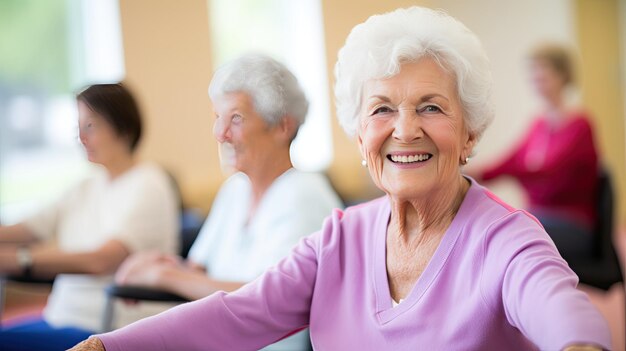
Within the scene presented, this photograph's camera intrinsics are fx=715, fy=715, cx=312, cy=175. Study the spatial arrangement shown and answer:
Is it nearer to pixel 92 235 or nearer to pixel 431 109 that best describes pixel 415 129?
pixel 431 109

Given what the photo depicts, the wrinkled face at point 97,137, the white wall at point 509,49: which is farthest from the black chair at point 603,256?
the white wall at point 509,49

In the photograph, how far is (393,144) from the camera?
123 cm

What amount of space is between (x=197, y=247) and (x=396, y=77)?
109 cm

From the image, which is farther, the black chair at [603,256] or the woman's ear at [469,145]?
the black chair at [603,256]

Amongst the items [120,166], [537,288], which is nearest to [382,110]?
[537,288]

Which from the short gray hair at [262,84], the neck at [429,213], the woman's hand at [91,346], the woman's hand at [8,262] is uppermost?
the short gray hair at [262,84]

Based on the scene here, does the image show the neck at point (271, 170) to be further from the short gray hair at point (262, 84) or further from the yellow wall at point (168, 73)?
the yellow wall at point (168, 73)

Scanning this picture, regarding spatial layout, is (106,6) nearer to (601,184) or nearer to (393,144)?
(601,184)

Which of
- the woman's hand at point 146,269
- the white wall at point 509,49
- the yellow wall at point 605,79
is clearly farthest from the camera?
the yellow wall at point 605,79

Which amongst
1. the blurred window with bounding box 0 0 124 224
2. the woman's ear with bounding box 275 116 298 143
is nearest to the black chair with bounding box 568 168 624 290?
the woman's ear with bounding box 275 116 298 143

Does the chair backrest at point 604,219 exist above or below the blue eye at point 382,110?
below

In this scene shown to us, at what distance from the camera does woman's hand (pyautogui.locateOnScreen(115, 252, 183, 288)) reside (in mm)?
1775

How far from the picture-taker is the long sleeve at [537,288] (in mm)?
892

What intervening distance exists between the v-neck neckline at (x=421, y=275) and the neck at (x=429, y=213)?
0.02 meters
